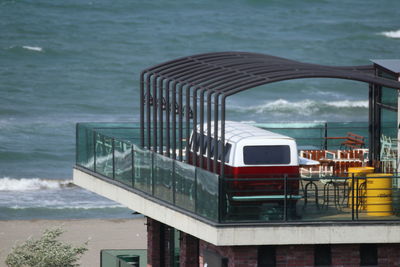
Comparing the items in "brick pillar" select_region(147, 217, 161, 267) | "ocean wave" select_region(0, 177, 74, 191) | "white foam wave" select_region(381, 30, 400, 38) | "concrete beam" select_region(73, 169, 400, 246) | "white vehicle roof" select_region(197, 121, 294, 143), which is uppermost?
"white foam wave" select_region(381, 30, 400, 38)

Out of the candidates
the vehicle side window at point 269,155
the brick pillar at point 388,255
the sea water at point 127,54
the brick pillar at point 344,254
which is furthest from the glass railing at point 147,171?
the sea water at point 127,54

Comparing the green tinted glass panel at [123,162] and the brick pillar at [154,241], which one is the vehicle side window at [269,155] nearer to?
the green tinted glass panel at [123,162]

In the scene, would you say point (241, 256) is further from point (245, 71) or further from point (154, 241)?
point (154, 241)

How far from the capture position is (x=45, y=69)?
265 ft

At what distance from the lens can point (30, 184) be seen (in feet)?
175

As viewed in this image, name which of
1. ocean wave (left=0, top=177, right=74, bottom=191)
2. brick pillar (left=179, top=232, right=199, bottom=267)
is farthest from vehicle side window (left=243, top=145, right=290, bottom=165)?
ocean wave (left=0, top=177, right=74, bottom=191)

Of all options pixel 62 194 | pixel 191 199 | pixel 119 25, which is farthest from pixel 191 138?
pixel 119 25

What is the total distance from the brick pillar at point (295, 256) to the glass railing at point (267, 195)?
0.55 metres

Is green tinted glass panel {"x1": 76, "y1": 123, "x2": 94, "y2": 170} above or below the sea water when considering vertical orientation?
below

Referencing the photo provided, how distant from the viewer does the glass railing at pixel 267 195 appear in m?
17.8

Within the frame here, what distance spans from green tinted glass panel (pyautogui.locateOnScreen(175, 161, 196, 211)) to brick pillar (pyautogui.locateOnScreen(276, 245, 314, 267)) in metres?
1.71

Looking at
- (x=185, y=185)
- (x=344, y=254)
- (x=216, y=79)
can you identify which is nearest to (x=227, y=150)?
(x=185, y=185)

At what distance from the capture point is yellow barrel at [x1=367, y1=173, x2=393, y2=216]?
18.5 m

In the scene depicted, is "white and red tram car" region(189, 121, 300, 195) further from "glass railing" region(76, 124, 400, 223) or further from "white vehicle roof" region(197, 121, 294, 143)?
"glass railing" region(76, 124, 400, 223)
